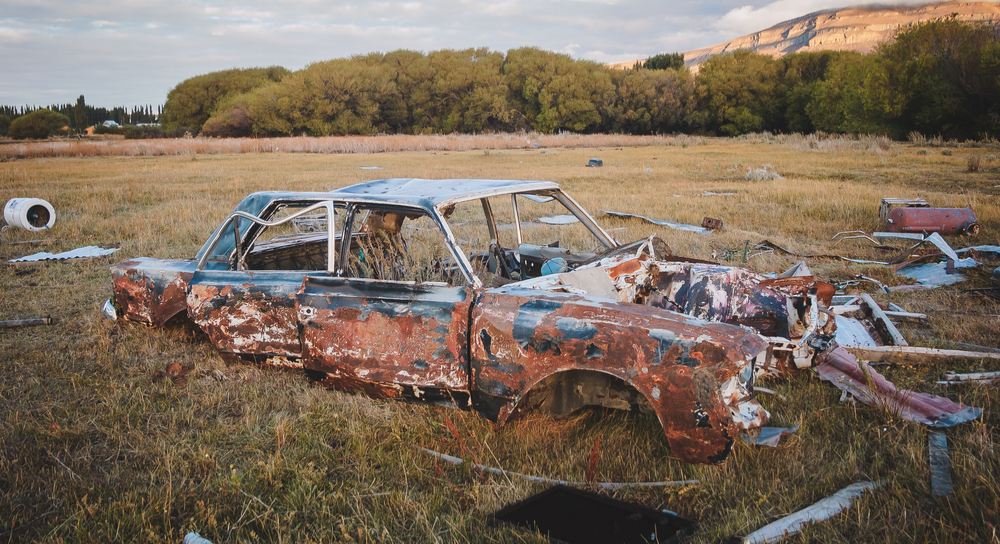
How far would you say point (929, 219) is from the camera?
770cm

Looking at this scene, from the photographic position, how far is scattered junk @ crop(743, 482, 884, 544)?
212 cm

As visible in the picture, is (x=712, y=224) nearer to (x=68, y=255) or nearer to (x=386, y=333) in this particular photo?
(x=386, y=333)

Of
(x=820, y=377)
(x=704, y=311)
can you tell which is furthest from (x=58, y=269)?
(x=820, y=377)

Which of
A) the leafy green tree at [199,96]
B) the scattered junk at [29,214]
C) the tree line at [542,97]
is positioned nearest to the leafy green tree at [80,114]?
the leafy green tree at [199,96]

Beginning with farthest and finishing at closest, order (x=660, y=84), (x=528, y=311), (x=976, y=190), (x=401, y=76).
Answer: (x=401, y=76), (x=660, y=84), (x=976, y=190), (x=528, y=311)

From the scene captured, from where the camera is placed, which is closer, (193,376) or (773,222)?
(193,376)

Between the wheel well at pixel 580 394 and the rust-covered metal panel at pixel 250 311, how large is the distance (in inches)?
57.2

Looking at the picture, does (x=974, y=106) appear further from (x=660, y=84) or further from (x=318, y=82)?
(x=318, y=82)

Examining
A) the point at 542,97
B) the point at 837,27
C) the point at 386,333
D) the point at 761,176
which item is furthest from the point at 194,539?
the point at 837,27

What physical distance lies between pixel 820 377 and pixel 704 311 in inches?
30.7

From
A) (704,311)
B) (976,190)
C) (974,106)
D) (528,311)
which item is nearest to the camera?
(528,311)

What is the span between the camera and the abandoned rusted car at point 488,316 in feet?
7.73

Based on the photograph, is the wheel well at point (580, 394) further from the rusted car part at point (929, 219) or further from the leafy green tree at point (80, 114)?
the leafy green tree at point (80, 114)

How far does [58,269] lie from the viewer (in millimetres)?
6707
